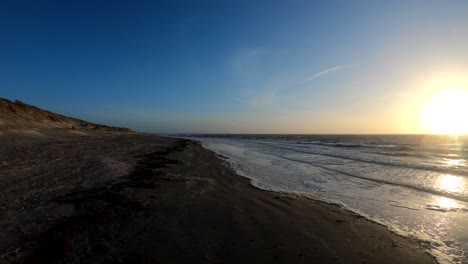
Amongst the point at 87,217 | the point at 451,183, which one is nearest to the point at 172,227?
the point at 87,217

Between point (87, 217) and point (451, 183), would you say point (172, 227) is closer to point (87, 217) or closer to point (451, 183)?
point (87, 217)

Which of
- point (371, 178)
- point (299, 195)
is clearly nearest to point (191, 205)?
point (299, 195)

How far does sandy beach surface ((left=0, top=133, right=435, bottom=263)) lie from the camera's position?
5.16 metres

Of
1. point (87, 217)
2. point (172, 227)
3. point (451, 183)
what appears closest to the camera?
point (172, 227)

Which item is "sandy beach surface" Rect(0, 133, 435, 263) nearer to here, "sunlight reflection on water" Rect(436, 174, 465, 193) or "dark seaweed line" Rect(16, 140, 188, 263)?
"dark seaweed line" Rect(16, 140, 188, 263)

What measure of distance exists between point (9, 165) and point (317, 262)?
1338 cm

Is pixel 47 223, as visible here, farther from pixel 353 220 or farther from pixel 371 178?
pixel 371 178

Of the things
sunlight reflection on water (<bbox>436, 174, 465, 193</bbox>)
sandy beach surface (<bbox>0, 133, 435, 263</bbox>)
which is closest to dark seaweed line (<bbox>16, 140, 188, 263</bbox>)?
sandy beach surface (<bbox>0, 133, 435, 263</bbox>)

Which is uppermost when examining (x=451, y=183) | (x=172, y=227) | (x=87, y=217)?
(x=87, y=217)

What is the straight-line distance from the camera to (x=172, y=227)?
654 cm

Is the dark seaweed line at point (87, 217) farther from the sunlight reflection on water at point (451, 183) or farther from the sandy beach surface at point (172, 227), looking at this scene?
the sunlight reflection on water at point (451, 183)

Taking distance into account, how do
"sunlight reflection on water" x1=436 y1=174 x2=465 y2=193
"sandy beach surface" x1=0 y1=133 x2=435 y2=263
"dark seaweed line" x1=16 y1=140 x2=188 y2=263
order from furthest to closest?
"sunlight reflection on water" x1=436 y1=174 x2=465 y2=193, "sandy beach surface" x1=0 y1=133 x2=435 y2=263, "dark seaweed line" x1=16 y1=140 x2=188 y2=263

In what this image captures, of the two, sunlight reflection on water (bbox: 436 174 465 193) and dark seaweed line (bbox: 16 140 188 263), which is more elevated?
dark seaweed line (bbox: 16 140 188 263)

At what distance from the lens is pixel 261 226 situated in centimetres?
700
